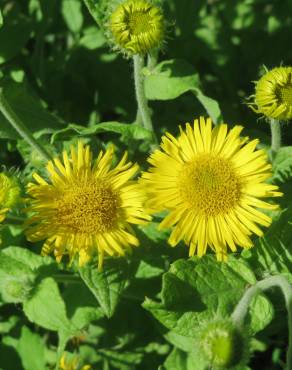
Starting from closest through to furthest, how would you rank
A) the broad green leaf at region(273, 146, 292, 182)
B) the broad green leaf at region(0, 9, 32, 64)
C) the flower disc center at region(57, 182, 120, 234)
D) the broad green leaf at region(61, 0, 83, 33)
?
the flower disc center at region(57, 182, 120, 234)
the broad green leaf at region(273, 146, 292, 182)
the broad green leaf at region(0, 9, 32, 64)
the broad green leaf at region(61, 0, 83, 33)

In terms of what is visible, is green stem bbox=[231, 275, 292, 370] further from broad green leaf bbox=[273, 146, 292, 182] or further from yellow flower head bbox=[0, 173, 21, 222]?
yellow flower head bbox=[0, 173, 21, 222]

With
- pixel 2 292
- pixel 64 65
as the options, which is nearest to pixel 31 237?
pixel 2 292

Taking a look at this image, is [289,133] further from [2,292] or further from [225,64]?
[2,292]

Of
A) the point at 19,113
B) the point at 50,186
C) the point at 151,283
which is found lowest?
the point at 151,283

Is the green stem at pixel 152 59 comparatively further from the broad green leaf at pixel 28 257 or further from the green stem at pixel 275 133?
the broad green leaf at pixel 28 257

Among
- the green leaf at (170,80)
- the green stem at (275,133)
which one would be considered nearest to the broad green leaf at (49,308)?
the green leaf at (170,80)

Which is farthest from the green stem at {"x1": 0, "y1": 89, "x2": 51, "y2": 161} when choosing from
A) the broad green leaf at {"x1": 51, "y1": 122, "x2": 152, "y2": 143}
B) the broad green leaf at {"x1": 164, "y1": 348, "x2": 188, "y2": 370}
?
the broad green leaf at {"x1": 164, "y1": 348, "x2": 188, "y2": 370}
